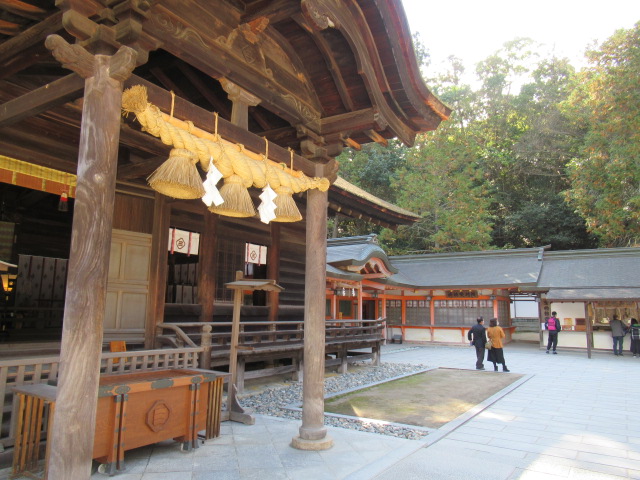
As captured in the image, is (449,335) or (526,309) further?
(526,309)

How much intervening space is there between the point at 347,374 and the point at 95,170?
9338mm

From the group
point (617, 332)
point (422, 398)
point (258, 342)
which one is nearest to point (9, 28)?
point (258, 342)

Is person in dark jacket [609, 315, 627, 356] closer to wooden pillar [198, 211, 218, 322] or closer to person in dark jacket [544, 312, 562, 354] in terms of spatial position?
person in dark jacket [544, 312, 562, 354]

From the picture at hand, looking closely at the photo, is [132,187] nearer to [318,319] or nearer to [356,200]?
[318,319]

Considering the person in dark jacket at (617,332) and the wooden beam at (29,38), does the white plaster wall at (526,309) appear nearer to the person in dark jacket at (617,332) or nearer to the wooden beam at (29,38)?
the person in dark jacket at (617,332)

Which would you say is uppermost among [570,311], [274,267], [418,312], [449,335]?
[274,267]

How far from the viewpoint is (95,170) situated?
2.75 m

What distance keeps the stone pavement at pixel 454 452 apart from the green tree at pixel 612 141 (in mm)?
15154

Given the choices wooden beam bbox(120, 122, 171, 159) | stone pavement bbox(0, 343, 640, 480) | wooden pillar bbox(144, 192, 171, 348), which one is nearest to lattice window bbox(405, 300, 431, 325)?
stone pavement bbox(0, 343, 640, 480)

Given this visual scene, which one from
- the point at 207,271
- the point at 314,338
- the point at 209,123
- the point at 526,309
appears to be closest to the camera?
the point at 209,123

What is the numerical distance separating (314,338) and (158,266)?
3.67 metres

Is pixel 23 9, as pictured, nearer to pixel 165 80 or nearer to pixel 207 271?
pixel 165 80

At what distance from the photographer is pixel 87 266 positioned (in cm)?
269

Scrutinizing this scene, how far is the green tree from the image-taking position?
18.2m
